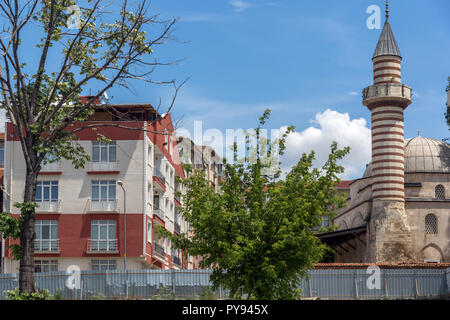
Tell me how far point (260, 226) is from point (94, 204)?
25.9m

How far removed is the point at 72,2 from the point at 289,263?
12.6 m

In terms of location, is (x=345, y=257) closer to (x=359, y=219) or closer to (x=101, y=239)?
(x=359, y=219)

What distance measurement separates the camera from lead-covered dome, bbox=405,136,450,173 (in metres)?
66.2

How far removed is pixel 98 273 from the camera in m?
41.0

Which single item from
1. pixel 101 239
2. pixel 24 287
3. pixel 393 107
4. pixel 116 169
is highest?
pixel 393 107

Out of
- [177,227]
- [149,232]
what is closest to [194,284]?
[149,232]

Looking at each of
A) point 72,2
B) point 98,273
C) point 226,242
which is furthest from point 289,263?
point 98,273

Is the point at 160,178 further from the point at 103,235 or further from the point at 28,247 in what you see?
the point at 28,247

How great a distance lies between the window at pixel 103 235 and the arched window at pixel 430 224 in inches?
1078

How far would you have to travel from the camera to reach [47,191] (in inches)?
2061

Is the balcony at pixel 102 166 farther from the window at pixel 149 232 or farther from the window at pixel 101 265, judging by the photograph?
the window at pixel 101 265

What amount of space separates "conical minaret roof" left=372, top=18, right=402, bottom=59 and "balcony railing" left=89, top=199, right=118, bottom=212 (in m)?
25.0

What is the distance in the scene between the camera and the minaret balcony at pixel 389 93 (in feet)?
196

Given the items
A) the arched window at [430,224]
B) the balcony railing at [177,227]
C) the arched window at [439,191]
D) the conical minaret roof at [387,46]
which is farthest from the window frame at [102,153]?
the arched window at [439,191]
